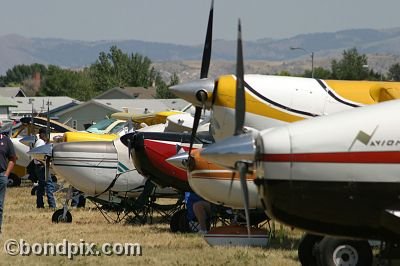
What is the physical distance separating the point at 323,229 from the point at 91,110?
77830 millimetres

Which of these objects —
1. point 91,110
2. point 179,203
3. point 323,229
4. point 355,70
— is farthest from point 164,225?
point 355,70

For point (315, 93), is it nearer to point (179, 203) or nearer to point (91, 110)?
point (179, 203)

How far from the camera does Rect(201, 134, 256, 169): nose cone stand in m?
7.61

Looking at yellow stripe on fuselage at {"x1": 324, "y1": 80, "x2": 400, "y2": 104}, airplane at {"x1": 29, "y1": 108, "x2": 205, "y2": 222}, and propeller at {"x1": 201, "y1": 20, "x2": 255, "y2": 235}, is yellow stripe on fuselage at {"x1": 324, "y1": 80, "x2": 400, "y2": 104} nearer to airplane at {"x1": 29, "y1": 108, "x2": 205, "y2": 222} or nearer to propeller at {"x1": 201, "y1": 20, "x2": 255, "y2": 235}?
propeller at {"x1": 201, "y1": 20, "x2": 255, "y2": 235}

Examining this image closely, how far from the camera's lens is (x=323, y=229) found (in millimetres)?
7707

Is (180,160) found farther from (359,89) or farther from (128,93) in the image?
(128,93)

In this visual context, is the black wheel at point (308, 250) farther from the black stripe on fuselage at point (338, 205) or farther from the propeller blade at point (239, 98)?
the black stripe on fuselage at point (338, 205)

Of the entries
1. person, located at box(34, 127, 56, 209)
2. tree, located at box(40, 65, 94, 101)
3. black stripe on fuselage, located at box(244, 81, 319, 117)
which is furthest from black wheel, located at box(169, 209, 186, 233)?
tree, located at box(40, 65, 94, 101)

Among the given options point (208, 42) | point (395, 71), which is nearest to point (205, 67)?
point (208, 42)

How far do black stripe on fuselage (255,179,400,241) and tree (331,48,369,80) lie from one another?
244 ft

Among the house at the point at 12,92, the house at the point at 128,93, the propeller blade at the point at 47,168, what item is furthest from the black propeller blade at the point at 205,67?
the house at the point at 12,92

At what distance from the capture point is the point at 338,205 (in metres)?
7.59

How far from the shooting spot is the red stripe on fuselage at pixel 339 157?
7.50 meters

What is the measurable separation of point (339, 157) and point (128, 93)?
98802mm
